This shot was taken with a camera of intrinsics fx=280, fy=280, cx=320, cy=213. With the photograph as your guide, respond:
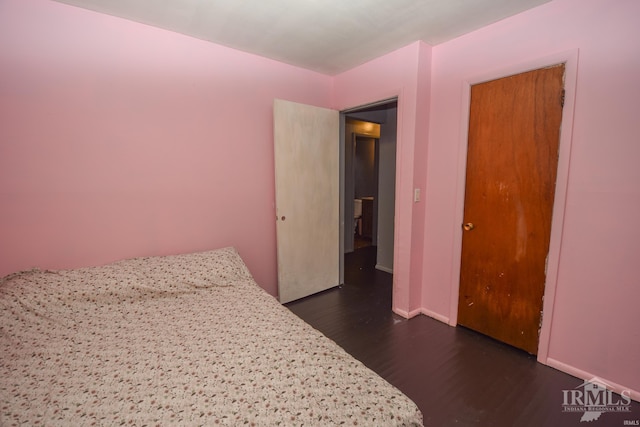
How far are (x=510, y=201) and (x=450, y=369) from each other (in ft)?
4.26

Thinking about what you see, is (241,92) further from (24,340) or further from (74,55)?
(24,340)

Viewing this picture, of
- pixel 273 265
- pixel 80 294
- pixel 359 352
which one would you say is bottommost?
pixel 359 352

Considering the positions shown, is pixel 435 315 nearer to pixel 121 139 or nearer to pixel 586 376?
pixel 586 376

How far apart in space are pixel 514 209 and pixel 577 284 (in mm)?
606

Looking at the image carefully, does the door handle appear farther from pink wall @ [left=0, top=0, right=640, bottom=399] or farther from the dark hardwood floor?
→ the dark hardwood floor

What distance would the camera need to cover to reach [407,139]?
2.52 meters

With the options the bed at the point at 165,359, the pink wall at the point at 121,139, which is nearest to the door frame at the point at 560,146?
the bed at the point at 165,359

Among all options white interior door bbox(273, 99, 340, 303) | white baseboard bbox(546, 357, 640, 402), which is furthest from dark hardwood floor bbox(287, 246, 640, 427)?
white interior door bbox(273, 99, 340, 303)

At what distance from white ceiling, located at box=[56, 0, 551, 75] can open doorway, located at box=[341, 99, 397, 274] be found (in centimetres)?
62

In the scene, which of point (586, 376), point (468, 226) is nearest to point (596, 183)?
point (468, 226)

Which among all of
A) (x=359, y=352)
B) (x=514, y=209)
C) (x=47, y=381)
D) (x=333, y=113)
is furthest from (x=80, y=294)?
(x=514, y=209)

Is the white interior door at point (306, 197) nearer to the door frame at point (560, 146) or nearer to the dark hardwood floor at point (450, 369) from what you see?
the dark hardwood floor at point (450, 369)

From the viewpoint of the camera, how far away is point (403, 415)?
101 cm

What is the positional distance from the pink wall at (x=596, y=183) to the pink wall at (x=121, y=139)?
2159mm
